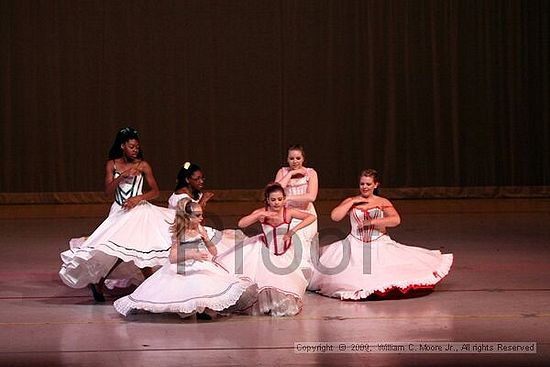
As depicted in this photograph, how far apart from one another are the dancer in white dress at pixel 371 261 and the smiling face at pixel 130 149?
1372 millimetres

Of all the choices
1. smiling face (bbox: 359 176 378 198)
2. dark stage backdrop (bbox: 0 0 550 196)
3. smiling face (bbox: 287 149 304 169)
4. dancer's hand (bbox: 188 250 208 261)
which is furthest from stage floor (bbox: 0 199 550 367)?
dark stage backdrop (bbox: 0 0 550 196)

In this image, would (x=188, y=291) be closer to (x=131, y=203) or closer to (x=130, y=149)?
(x=131, y=203)

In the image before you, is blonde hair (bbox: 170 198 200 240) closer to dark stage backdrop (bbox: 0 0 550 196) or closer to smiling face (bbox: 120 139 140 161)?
smiling face (bbox: 120 139 140 161)

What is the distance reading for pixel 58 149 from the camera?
1423 cm

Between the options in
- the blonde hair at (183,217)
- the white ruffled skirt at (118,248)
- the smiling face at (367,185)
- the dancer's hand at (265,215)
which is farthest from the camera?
the smiling face at (367,185)

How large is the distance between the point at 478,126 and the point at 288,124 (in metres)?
2.38

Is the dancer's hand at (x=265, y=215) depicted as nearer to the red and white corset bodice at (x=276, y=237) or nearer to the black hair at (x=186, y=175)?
the red and white corset bodice at (x=276, y=237)

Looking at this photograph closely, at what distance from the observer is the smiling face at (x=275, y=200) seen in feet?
24.3

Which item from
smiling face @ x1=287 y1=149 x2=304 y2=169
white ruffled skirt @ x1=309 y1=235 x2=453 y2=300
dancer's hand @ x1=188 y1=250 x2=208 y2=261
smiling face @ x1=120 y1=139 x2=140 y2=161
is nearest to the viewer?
dancer's hand @ x1=188 y1=250 x2=208 y2=261

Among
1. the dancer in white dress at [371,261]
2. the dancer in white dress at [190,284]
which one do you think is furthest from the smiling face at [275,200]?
the dancer in white dress at [190,284]

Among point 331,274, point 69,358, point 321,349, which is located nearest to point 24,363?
point 69,358

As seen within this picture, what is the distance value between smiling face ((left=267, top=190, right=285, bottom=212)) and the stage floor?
638 mm

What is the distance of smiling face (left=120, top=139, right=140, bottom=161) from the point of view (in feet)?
25.1

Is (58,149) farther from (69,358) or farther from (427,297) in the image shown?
(69,358)
